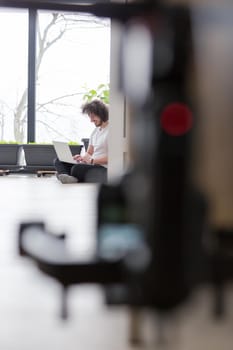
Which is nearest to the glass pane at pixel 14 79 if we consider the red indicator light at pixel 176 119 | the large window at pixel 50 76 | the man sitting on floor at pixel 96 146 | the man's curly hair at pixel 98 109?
the large window at pixel 50 76

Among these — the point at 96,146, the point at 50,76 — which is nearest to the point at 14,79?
the point at 50,76

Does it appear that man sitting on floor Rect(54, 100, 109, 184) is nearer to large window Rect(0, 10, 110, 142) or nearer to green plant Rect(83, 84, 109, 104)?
large window Rect(0, 10, 110, 142)

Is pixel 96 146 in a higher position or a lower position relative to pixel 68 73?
lower

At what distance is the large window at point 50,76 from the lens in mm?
6973

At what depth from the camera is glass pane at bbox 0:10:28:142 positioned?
23.8 ft

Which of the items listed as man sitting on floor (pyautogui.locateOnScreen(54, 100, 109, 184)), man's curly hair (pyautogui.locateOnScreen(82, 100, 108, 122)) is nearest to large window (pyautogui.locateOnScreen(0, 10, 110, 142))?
man sitting on floor (pyautogui.locateOnScreen(54, 100, 109, 184))

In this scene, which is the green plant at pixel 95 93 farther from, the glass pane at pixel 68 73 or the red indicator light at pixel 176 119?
the red indicator light at pixel 176 119

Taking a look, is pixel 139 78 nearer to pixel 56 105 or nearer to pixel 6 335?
pixel 6 335

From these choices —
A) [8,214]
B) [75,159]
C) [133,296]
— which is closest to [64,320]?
[133,296]

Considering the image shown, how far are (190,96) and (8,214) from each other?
5.67 feet

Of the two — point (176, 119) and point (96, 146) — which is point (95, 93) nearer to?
point (96, 146)

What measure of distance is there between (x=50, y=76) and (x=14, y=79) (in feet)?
1.95

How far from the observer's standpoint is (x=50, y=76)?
287 inches

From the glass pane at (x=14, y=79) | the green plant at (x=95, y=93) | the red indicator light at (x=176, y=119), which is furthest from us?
the glass pane at (x=14, y=79)
